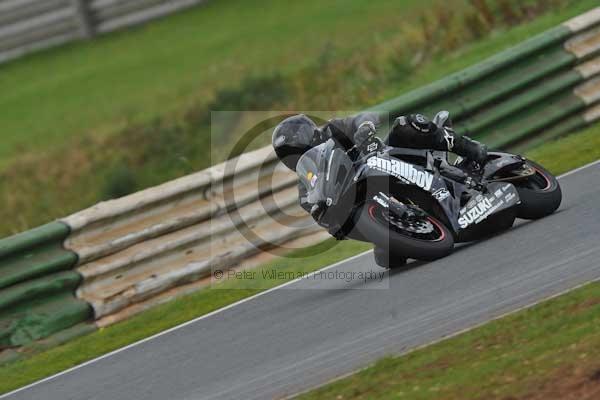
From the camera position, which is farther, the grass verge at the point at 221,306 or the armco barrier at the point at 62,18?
the armco barrier at the point at 62,18

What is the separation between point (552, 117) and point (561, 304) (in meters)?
5.69

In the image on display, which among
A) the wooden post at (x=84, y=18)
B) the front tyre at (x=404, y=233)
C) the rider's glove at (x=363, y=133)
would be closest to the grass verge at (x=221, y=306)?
the front tyre at (x=404, y=233)

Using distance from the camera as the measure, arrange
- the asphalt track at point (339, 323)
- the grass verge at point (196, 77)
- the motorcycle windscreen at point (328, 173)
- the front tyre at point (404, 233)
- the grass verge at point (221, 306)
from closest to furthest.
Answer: the grass verge at point (221, 306) < the asphalt track at point (339, 323) < the front tyre at point (404, 233) < the motorcycle windscreen at point (328, 173) < the grass verge at point (196, 77)

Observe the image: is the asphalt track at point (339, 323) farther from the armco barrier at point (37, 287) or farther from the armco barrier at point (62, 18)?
the armco barrier at point (62, 18)

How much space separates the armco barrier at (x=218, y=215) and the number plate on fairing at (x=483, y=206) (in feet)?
9.34

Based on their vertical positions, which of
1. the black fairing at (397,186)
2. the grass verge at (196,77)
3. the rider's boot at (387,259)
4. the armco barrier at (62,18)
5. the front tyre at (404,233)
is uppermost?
the armco barrier at (62,18)

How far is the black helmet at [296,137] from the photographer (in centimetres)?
870

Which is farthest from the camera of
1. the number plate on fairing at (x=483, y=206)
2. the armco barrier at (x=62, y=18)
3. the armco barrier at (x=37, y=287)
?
the armco barrier at (x=62, y=18)

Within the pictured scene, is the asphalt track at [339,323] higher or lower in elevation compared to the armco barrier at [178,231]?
lower

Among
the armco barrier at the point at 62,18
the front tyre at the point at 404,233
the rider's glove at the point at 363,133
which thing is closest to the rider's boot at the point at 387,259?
the front tyre at the point at 404,233

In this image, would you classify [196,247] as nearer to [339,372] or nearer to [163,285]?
[163,285]

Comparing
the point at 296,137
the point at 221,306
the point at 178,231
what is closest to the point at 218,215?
the point at 178,231

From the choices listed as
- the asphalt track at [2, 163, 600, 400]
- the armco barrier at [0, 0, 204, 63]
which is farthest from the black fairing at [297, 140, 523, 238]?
the armco barrier at [0, 0, 204, 63]

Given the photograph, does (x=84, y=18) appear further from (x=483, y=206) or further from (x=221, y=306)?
(x=483, y=206)
